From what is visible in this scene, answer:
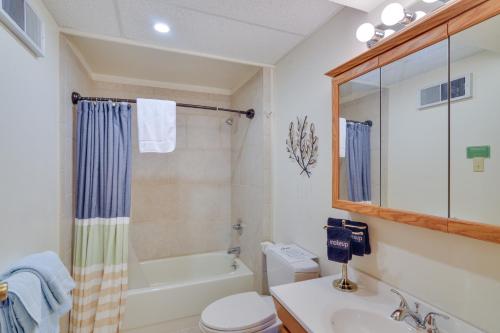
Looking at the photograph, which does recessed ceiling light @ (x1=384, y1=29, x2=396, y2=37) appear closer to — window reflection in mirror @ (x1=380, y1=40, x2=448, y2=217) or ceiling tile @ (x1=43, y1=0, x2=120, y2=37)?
window reflection in mirror @ (x1=380, y1=40, x2=448, y2=217)

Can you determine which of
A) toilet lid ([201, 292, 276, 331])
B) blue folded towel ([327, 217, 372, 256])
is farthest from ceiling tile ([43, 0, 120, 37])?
toilet lid ([201, 292, 276, 331])

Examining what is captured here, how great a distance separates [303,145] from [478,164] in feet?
3.29

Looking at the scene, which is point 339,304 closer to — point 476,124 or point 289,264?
point 289,264

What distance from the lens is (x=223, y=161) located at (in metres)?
2.97

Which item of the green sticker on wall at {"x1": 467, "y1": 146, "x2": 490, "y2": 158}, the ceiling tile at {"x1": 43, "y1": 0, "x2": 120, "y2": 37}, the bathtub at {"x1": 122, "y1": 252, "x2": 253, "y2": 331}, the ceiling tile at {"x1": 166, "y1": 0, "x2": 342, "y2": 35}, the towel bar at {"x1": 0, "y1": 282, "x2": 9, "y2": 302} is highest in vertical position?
the ceiling tile at {"x1": 43, "y1": 0, "x2": 120, "y2": 37}

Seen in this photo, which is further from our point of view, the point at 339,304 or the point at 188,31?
the point at 188,31

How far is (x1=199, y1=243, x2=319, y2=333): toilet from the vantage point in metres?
1.42

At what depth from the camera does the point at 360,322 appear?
103 centimetres

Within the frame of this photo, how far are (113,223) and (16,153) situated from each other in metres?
0.90

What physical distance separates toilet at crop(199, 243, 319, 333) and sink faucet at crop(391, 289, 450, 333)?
21.8 inches

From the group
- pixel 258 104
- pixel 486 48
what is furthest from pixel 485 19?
pixel 258 104

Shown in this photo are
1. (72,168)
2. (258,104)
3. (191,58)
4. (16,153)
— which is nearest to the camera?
(16,153)

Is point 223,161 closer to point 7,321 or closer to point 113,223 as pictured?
point 113,223

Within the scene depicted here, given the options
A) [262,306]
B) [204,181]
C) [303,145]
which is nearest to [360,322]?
[262,306]
